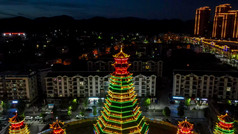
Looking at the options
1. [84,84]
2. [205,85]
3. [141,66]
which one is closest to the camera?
[205,85]

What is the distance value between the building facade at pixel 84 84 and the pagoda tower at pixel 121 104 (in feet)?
84.6

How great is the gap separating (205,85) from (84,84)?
3426 centimetres

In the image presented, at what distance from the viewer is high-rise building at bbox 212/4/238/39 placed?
157625 mm

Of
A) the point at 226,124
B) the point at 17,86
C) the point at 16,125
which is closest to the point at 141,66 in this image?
the point at 17,86

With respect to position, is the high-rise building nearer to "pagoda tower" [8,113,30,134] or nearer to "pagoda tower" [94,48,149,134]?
"pagoda tower" [94,48,149,134]

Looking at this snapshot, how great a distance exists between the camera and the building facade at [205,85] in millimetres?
52500

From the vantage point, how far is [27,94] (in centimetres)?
5294

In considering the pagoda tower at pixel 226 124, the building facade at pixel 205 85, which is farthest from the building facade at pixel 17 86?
the pagoda tower at pixel 226 124

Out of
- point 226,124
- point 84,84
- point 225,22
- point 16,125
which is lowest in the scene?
point 16,125

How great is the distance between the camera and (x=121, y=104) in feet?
93.9

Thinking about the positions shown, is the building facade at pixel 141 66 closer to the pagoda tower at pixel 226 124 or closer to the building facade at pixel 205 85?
the building facade at pixel 205 85

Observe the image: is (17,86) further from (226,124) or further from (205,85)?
(205,85)

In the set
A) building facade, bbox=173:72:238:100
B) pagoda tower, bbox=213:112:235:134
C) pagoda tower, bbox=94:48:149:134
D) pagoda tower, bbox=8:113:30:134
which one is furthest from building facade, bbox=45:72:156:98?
pagoda tower, bbox=213:112:235:134

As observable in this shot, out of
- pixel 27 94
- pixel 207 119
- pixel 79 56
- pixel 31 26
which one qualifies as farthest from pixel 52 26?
pixel 207 119
